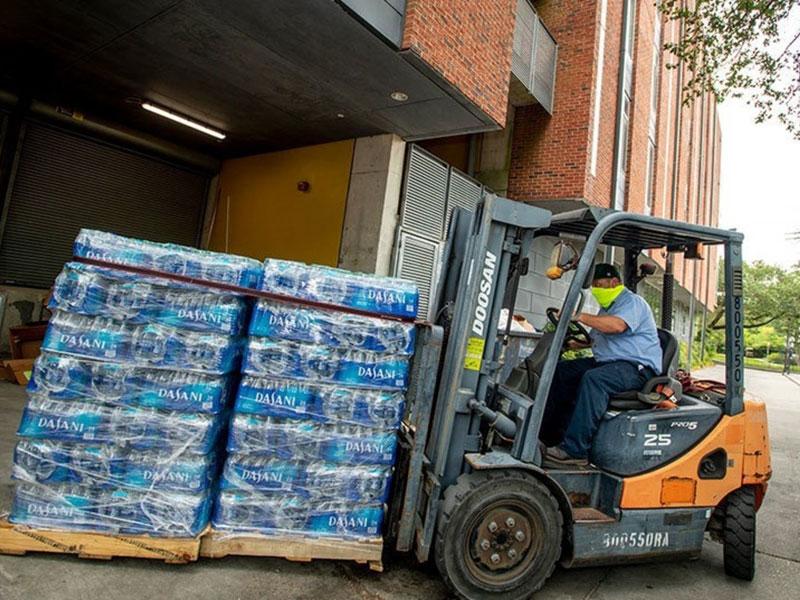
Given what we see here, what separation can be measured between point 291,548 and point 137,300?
5.88 feet

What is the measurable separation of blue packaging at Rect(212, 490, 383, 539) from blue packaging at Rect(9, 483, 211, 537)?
Result: 0.20m

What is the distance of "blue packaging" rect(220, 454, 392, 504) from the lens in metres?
3.00

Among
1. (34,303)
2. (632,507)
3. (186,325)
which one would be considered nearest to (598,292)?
(632,507)

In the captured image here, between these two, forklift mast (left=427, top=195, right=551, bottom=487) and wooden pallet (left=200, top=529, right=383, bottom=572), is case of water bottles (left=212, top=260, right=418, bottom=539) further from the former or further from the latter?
forklift mast (left=427, top=195, right=551, bottom=487)

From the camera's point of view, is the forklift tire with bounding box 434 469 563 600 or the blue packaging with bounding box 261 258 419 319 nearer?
the forklift tire with bounding box 434 469 563 600

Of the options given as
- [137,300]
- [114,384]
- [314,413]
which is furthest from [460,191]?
[114,384]

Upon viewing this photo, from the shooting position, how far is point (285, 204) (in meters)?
9.93

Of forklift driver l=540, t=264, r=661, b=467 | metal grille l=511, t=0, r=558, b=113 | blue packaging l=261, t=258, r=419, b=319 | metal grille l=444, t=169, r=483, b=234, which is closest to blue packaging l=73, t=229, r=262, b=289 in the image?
blue packaging l=261, t=258, r=419, b=319

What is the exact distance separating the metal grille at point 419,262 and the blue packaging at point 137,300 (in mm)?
5576

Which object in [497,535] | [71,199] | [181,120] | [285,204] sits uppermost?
[181,120]

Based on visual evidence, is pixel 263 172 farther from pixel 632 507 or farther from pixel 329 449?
pixel 632 507

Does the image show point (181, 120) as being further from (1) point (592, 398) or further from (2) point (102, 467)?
(1) point (592, 398)

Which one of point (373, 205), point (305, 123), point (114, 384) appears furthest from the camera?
point (305, 123)

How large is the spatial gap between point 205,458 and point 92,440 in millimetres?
658
